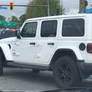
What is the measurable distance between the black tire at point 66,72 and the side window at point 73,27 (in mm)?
674

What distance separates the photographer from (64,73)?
7477 mm

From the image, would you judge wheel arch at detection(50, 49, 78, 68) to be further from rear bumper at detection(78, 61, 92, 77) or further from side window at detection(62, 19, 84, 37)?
side window at detection(62, 19, 84, 37)

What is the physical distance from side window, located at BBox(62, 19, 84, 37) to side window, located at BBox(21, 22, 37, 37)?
48.0 inches

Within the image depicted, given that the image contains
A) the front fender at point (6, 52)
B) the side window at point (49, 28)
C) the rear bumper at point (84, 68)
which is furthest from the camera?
the front fender at point (6, 52)

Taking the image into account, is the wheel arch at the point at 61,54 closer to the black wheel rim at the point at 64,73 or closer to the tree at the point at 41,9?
the black wheel rim at the point at 64,73

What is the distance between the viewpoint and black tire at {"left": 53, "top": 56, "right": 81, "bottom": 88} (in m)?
7.11

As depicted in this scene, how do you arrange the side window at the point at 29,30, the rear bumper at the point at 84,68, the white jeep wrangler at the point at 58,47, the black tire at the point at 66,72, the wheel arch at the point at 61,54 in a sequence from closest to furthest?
the rear bumper at the point at 84,68 → the white jeep wrangler at the point at 58,47 → the black tire at the point at 66,72 → the wheel arch at the point at 61,54 → the side window at the point at 29,30

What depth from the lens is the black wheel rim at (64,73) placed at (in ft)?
23.9

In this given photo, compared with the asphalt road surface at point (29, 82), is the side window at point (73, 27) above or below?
above

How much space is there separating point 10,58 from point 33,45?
3.93 feet

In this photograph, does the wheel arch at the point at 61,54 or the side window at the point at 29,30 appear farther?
the side window at the point at 29,30

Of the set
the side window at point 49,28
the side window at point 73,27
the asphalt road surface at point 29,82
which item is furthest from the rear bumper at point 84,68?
the side window at point 49,28

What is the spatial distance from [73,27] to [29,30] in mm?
1886

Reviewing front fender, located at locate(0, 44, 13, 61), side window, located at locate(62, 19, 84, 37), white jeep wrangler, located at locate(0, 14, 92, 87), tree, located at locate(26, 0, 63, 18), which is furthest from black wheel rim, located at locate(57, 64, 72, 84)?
tree, located at locate(26, 0, 63, 18)
